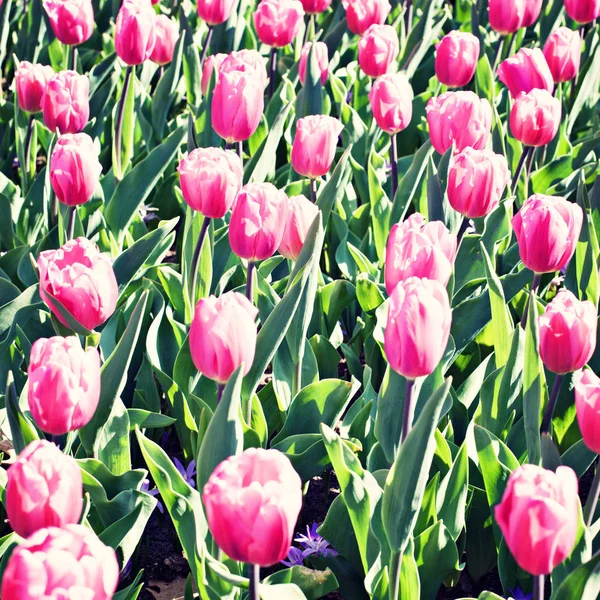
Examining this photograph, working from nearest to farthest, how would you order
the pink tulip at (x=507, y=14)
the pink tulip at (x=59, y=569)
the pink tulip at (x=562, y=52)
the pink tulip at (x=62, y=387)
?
the pink tulip at (x=59, y=569)
the pink tulip at (x=62, y=387)
the pink tulip at (x=562, y=52)
the pink tulip at (x=507, y=14)

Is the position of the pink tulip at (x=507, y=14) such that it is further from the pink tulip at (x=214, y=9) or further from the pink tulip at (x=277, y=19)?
the pink tulip at (x=214, y=9)

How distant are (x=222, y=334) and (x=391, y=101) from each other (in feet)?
4.19

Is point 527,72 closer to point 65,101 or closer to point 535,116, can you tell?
point 535,116

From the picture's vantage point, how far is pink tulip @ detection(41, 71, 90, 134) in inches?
96.0

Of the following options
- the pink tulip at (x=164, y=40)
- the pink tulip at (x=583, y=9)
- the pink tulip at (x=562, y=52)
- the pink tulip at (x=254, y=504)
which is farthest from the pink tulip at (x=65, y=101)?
the pink tulip at (x=583, y=9)

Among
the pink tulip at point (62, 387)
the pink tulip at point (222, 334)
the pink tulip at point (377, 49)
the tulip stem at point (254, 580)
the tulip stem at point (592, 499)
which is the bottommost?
the tulip stem at point (592, 499)

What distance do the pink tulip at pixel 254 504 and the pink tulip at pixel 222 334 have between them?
15.4 inches

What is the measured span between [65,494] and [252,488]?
0.94 feet

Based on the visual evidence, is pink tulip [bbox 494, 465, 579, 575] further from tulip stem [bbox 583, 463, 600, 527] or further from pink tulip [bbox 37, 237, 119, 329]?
pink tulip [bbox 37, 237, 119, 329]

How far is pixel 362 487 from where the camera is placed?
1565mm

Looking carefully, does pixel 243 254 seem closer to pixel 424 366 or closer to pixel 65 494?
pixel 424 366

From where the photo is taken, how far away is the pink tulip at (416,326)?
1.38 meters

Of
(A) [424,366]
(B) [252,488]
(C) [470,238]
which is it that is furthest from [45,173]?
(B) [252,488]

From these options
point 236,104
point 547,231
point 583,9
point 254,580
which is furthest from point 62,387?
point 583,9
